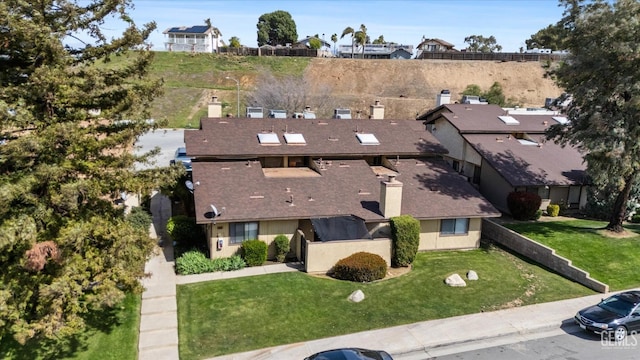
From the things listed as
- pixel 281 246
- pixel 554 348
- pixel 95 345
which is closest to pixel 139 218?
pixel 281 246

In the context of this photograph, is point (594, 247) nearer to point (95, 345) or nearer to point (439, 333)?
point (439, 333)

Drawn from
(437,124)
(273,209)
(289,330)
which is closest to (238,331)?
(289,330)

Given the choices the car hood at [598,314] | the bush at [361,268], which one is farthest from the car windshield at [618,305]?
the bush at [361,268]

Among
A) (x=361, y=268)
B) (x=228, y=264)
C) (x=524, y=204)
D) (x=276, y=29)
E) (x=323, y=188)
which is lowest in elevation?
(x=228, y=264)

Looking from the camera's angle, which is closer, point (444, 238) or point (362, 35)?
point (444, 238)

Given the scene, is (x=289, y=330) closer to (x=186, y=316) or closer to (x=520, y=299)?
(x=186, y=316)

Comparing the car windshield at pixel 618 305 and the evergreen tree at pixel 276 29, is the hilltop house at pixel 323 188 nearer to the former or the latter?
the car windshield at pixel 618 305
